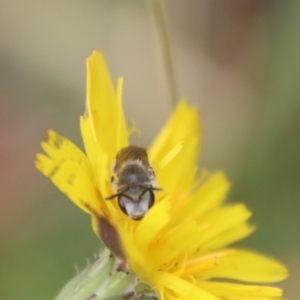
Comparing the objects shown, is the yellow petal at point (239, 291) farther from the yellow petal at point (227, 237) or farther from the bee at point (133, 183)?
the bee at point (133, 183)

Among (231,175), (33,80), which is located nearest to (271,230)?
(231,175)

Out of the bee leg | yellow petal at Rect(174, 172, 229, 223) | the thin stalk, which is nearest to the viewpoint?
the bee leg

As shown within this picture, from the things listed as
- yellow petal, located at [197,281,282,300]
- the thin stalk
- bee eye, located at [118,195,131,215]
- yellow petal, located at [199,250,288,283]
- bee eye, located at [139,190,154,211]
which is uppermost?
the thin stalk

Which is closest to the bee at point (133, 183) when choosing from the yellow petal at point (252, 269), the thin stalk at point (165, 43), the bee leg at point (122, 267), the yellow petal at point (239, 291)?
the bee leg at point (122, 267)

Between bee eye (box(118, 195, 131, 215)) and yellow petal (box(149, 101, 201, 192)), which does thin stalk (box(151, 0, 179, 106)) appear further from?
bee eye (box(118, 195, 131, 215))

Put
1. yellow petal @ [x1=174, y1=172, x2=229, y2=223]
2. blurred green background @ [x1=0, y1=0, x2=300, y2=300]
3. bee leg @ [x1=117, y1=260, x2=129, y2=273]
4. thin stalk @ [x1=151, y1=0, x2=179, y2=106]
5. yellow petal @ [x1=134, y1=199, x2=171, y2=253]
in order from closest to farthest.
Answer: yellow petal @ [x1=134, y1=199, x2=171, y2=253] < bee leg @ [x1=117, y1=260, x2=129, y2=273] < yellow petal @ [x1=174, y1=172, x2=229, y2=223] < thin stalk @ [x1=151, y1=0, x2=179, y2=106] < blurred green background @ [x1=0, y1=0, x2=300, y2=300]

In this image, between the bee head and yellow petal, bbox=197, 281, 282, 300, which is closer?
the bee head

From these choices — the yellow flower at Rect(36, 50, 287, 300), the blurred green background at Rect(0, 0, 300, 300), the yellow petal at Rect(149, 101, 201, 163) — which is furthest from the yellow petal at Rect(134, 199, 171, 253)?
the blurred green background at Rect(0, 0, 300, 300)

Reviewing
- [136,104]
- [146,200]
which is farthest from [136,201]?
[136,104]
